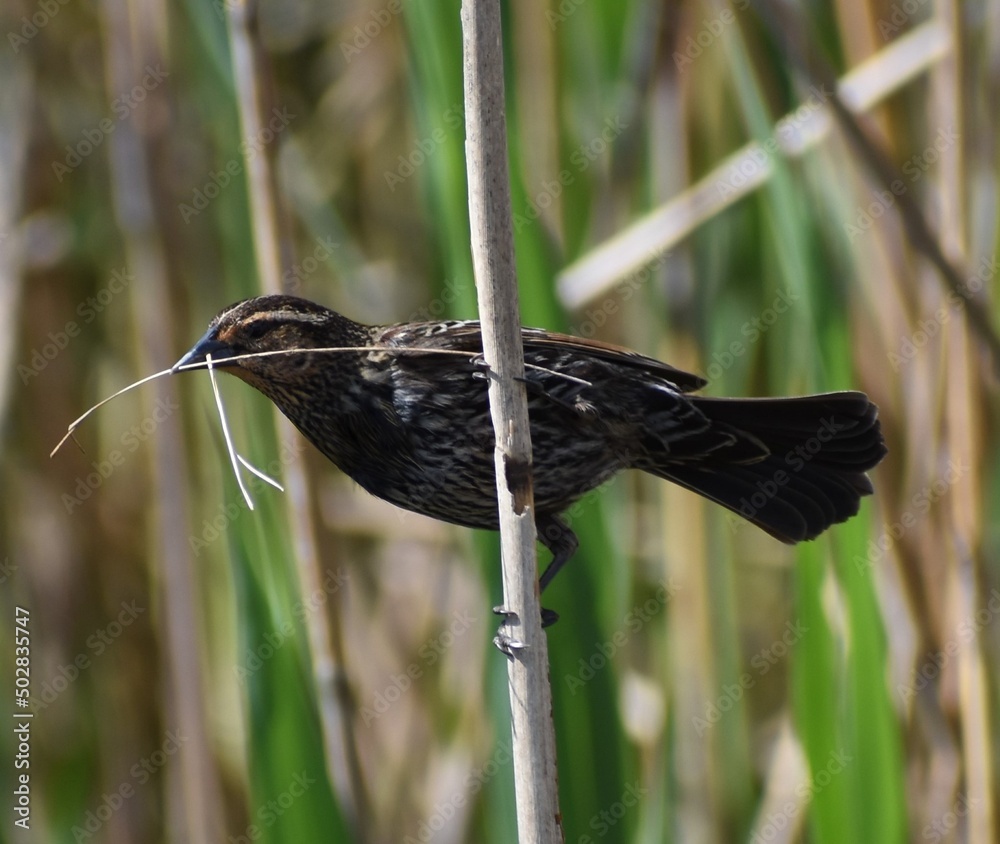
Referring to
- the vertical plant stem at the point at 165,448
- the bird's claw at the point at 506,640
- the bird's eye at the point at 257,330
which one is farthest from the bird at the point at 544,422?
the vertical plant stem at the point at 165,448

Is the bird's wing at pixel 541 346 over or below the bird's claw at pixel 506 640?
over

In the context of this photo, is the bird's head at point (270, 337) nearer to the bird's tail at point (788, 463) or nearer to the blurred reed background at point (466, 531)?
the blurred reed background at point (466, 531)

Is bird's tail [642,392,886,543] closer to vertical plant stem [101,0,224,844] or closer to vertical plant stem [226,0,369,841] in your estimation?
vertical plant stem [226,0,369,841]

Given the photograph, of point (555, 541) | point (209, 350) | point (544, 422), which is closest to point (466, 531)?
point (555, 541)

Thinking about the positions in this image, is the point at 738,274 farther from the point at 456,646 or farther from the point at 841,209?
the point at 456,646

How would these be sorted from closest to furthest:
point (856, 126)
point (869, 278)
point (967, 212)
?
1. point (856, 126)
2. point (967, 212)
3. point (869, 278)

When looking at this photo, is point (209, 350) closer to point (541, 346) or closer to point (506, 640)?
point (541, 346)

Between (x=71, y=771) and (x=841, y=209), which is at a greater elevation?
(x=841, y=209)

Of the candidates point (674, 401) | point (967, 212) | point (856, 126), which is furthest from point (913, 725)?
point (856, 126)
